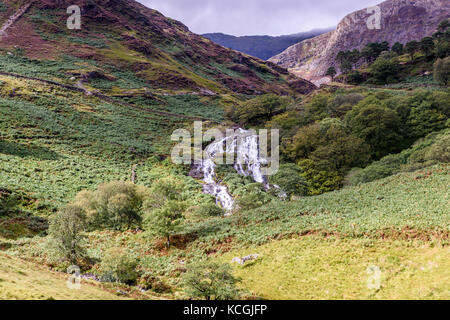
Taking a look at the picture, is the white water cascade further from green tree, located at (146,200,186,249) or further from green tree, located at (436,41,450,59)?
green tree, located at (436,41,450,59)

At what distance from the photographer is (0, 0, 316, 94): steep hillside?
9681 cm

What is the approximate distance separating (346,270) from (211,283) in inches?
352

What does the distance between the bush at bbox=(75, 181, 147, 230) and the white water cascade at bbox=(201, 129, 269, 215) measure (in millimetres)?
14337

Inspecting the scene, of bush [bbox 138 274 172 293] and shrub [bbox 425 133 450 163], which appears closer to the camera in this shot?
bush [bbox 138 274 172 293]

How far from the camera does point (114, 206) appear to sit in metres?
32.3

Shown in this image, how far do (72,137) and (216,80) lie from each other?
89678mm

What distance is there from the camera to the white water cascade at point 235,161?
49.0m

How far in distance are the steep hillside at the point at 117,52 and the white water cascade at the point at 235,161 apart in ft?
150

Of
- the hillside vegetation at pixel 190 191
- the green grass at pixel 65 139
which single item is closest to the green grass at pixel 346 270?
the hillside vegetation at pixel 190 191

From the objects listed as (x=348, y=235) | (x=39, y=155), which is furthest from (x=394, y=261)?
(x=39, y=155)

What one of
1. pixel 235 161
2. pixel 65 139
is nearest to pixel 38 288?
pixel 235 161

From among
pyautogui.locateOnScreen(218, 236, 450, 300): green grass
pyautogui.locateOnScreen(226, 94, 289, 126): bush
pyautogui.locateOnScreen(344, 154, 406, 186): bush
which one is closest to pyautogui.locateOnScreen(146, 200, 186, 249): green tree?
pyautogui.locateOnScreen(218, 236, 450, 300): green grass

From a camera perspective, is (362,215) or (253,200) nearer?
(362,215)

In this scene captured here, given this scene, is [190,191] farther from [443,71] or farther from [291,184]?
[443,71]
